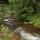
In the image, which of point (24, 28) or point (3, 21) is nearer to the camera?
point (24, 28)

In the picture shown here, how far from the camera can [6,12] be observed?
27.5ft

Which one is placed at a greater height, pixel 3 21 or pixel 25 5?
pixel 25 5

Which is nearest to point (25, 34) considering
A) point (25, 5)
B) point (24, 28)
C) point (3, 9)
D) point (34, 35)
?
point (34, 35)

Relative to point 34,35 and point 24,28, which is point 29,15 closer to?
point 24,28

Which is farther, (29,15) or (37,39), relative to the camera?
(29,15)

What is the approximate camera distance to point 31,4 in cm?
691

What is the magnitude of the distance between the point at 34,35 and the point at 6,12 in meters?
3.94

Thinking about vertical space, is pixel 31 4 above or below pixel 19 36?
above

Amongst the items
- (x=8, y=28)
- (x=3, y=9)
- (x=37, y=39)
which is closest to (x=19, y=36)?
(x=37, y=39)

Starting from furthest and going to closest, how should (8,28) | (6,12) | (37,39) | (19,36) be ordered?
(6,12), (8,28), (19,36), (37,39)

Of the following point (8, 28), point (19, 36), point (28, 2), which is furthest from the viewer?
point (28, 2)

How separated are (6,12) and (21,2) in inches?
69.9

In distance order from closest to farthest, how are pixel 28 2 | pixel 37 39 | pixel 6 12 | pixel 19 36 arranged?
pixel 37 39, pixel 19 36, pixel 28 2, pixel 6 12

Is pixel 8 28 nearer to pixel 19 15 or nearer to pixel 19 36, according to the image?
pixel 19 15
